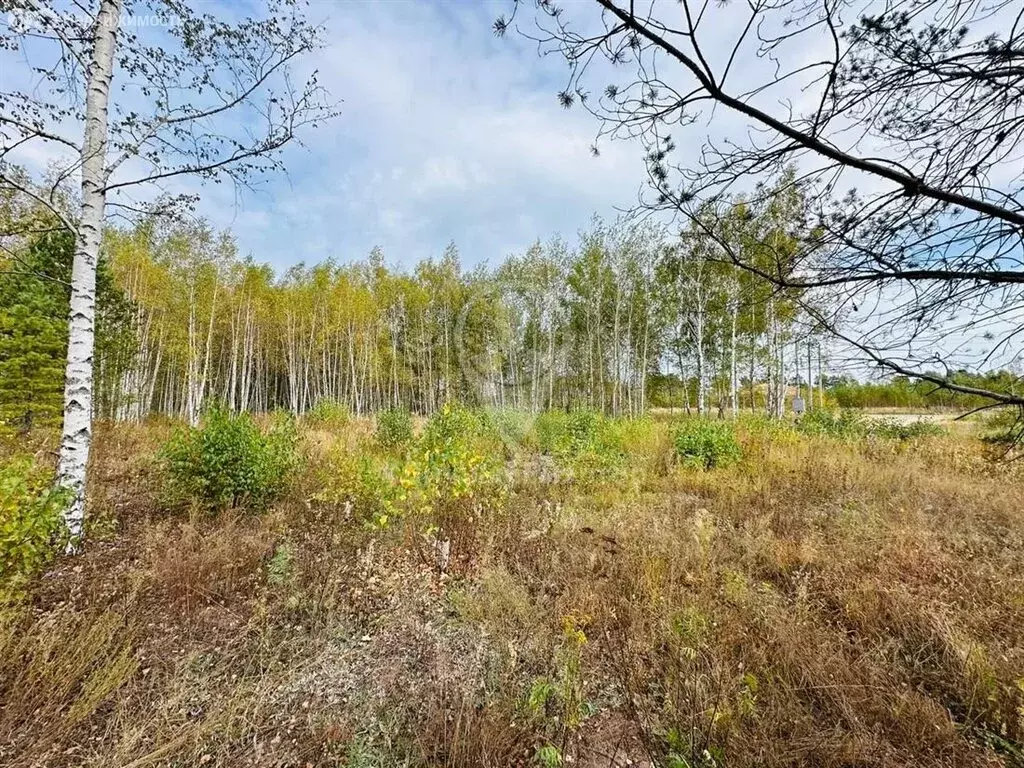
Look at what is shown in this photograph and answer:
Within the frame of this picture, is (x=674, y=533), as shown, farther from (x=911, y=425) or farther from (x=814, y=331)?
(x=911, y=425)

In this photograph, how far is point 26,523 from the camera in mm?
2459

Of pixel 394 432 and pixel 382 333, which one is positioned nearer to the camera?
pixel 394 432

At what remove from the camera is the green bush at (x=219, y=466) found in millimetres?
3836

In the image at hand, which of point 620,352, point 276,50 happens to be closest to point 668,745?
point 276,50

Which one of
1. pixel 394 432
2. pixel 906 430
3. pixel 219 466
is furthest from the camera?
pixel 906 430

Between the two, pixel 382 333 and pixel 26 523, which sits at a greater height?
pixel 382 333

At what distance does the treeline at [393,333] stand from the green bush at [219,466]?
23.9 ft

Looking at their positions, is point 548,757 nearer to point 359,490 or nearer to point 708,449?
point 359,490

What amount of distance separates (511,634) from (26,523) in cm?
320

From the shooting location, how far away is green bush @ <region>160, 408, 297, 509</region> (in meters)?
3.84

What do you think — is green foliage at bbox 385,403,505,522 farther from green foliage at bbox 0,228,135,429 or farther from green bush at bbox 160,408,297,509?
green foliage at bbox 0,228,135,429

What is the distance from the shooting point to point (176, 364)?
55.5 ft

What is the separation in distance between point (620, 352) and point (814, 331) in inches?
725

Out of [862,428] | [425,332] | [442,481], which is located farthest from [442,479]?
[425,332]
